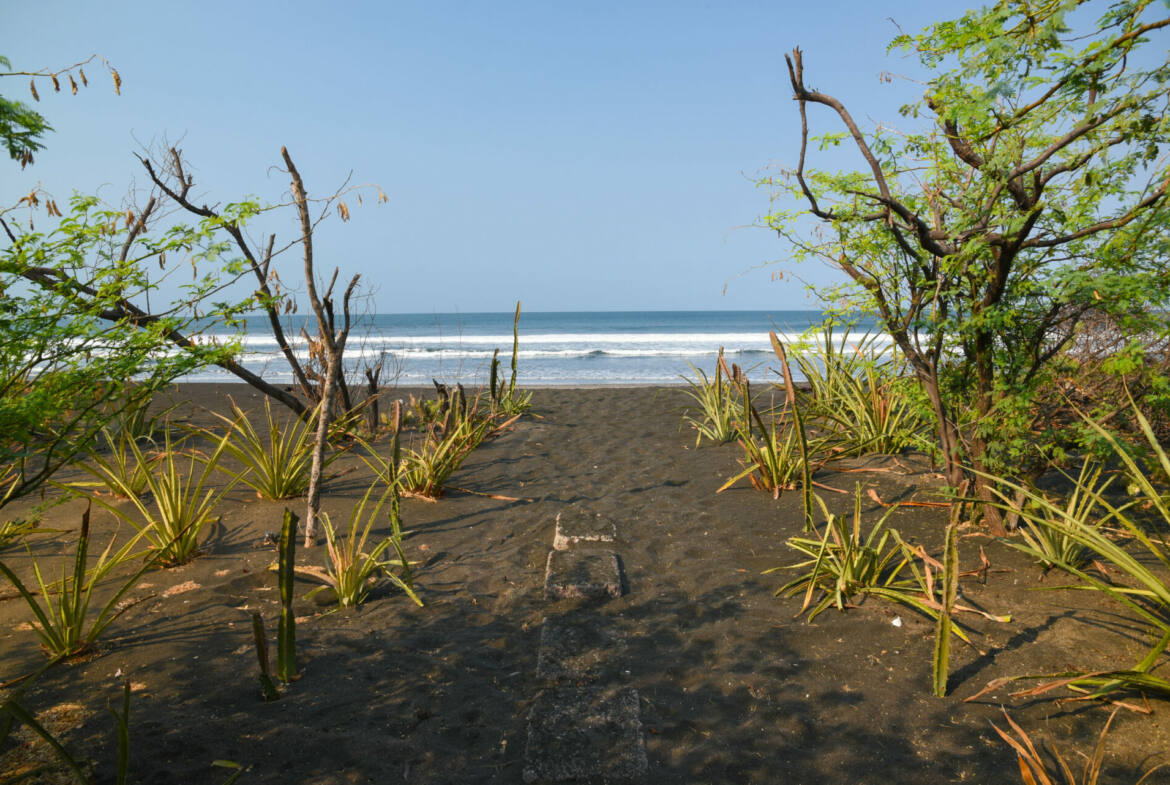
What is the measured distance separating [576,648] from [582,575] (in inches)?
26.6

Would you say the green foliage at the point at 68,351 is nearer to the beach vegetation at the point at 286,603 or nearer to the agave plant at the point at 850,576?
the beach vegetation at the point at 286,603

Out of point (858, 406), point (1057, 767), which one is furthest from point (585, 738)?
point (858, 406)

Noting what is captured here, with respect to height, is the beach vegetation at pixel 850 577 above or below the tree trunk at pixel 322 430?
below

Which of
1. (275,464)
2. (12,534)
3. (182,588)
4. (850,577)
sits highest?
(275,464)

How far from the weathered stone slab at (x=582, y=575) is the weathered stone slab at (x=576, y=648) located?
0.73 ft

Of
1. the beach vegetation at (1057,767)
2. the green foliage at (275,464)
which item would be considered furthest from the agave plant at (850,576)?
the green foliage at (275,464)

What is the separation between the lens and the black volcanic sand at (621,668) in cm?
220

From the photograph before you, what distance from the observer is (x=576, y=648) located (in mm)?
2949

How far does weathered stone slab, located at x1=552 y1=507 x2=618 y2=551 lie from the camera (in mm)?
4129

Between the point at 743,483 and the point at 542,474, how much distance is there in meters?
1.77

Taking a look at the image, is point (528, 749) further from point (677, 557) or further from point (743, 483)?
point (743, 483)

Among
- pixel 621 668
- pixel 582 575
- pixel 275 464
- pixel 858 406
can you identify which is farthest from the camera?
pixel 858 406

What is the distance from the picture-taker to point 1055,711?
7.73 feet

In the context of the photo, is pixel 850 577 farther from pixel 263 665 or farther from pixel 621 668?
pixel 263 665
